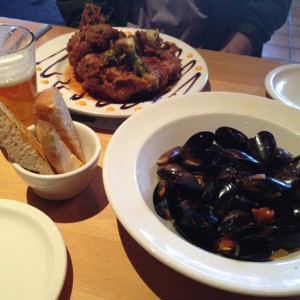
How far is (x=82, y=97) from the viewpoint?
1.42 metres

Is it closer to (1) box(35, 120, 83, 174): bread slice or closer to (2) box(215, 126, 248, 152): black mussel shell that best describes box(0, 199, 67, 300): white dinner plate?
(1) box(35, 120, 83, 174): bread slice

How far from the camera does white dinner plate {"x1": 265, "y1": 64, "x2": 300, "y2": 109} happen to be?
140cm

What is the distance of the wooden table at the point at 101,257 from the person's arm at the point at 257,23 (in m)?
1.70

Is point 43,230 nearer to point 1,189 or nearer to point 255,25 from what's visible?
point 1,189

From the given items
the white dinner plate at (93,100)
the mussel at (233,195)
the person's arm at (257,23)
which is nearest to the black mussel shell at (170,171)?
the mussel at (233,195)

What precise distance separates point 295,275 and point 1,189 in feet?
2.71

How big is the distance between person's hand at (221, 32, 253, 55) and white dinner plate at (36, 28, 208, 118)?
69cm

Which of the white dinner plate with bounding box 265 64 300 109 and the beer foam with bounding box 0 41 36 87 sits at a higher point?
the beer foam with bounding box 0 41 36 87

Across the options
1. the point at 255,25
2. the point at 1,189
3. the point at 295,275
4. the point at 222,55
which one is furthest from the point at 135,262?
the point at 255,25

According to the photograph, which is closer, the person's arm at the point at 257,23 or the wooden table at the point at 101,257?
the wooden table at the point at 101,257

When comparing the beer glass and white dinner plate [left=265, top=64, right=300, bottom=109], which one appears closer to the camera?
the beer glass

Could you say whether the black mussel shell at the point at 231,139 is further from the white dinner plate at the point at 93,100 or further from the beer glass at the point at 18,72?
the beer glass at the point at 18,72

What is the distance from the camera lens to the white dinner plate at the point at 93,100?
1.29 metres

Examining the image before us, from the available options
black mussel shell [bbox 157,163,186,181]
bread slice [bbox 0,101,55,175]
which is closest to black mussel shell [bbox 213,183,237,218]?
black mussel shell [bbox 157,163,186,181]
